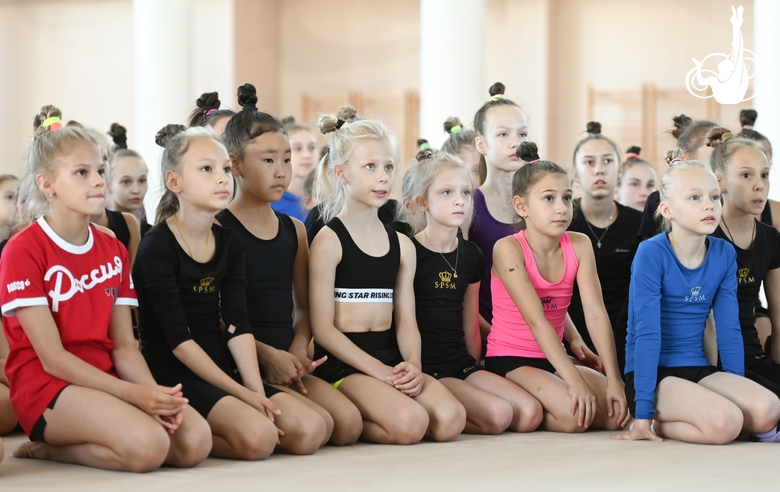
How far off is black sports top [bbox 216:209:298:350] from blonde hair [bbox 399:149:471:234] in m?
0.57

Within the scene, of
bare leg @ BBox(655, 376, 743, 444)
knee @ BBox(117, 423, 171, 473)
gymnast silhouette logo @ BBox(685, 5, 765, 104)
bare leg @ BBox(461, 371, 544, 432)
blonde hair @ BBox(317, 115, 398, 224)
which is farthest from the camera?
gymnast silhouette logo @ BBox(685, 5, 765, 104)

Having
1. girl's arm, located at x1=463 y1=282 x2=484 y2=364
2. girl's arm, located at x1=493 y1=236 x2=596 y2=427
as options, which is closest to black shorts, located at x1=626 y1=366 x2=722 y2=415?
girl's arm, located at x1=493 y1=236 x2=596 y2=427

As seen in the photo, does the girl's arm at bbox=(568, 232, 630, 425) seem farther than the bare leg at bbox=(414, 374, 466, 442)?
Yes

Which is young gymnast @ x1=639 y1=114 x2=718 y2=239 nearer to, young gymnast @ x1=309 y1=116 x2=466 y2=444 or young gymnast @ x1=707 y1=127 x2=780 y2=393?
young gymnast @ x1=707 y1=127 x2=780 y2=393

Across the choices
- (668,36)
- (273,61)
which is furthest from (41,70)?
(668,36)

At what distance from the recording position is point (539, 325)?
321 cm

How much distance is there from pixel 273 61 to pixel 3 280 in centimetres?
800

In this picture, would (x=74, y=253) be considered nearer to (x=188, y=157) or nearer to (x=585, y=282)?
(x=188, y=157)

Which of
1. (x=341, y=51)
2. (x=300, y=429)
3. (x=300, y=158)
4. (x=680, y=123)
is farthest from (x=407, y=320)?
(x=341, y=51)

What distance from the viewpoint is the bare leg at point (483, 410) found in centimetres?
312

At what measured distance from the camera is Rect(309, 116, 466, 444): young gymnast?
3016 millimetres

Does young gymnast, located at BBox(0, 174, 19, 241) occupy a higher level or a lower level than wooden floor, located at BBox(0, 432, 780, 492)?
higher

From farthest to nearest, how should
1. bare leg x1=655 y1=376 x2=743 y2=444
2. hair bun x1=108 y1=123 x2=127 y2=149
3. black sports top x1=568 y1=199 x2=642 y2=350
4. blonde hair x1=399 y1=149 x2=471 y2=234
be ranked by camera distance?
hair bun x1=108 y1=123 x2=127 y2=149, black sports top x1=568 y1=199 x2=642 y2=350, blonde hair x1=399 y1=149 x2=471 y2=234, bare leg x1=655 y1=376 x2=743 y2=444

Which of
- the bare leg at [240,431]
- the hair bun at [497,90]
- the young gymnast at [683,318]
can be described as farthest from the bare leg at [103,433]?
the hair bun at [497,90]
